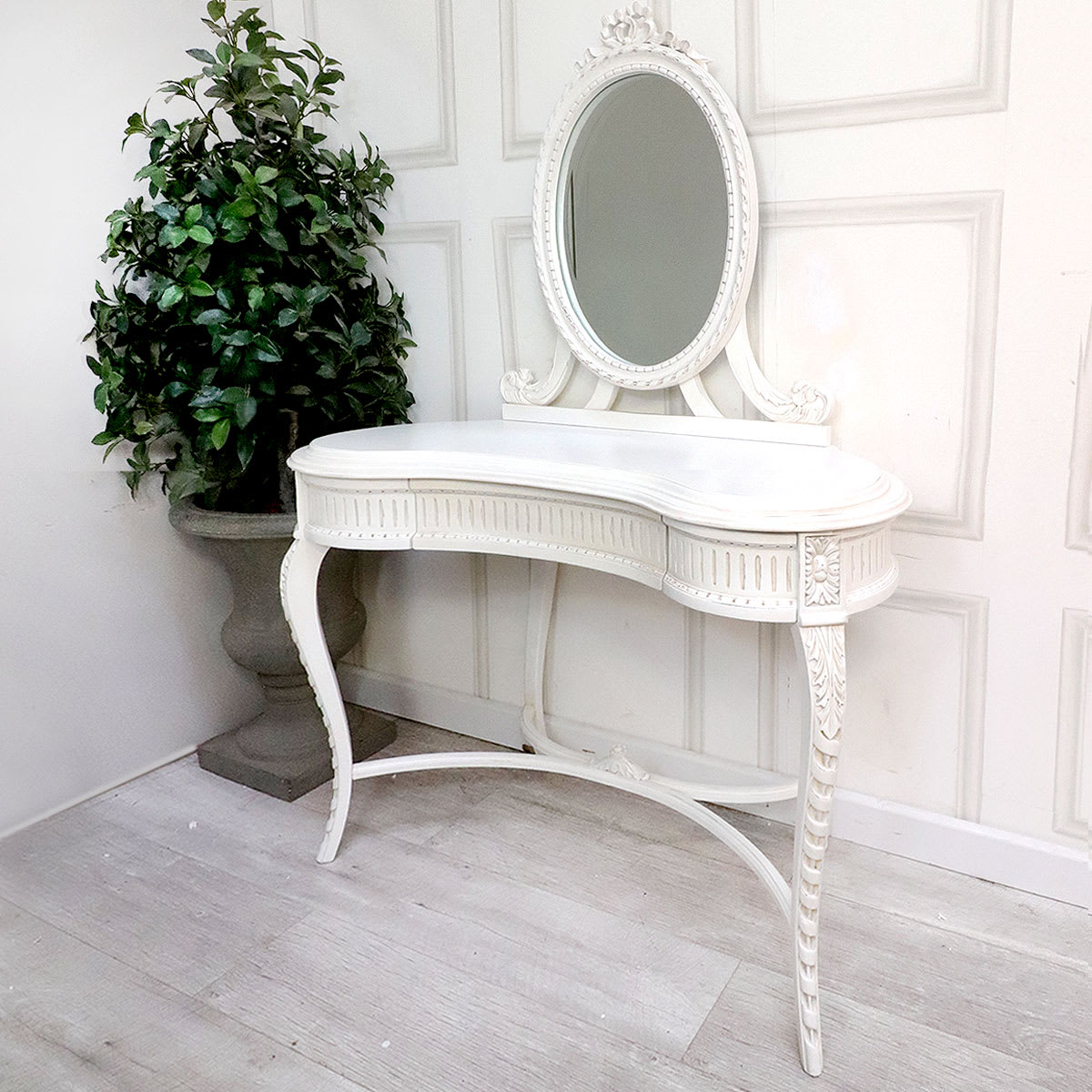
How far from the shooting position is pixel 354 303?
2.40m

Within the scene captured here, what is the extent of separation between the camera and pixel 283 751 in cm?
247

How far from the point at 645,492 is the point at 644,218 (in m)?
0.71

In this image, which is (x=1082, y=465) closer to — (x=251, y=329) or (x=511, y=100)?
(x=511, y=100)

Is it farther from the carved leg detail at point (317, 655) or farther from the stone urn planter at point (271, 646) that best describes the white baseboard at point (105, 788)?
the carved leg detail at point (317, 655)

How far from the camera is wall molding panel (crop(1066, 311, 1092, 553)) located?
1759mm

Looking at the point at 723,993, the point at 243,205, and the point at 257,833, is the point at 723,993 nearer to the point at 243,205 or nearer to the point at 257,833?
the point at 257,833

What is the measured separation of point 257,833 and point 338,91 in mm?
1710

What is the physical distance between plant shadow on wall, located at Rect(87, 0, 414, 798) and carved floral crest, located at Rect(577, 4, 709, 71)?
586mm

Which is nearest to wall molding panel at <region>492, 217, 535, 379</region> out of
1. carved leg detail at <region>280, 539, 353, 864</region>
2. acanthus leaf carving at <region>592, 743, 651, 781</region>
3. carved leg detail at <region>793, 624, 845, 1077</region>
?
carved leg detail at <region>280, 539, 353, 864</region>

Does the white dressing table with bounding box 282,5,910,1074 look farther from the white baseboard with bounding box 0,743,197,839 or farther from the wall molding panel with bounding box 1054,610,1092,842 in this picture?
the white baseboard with bounding box 0,743,197,839

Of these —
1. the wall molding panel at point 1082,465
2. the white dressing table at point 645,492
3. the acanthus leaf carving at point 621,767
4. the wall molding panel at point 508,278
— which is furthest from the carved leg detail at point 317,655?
the wall molding panel at point 1082,465

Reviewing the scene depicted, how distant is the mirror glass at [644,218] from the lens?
1984mm

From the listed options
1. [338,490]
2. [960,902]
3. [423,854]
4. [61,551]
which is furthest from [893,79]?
[61,551]

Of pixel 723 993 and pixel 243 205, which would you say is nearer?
pixel 723 993
